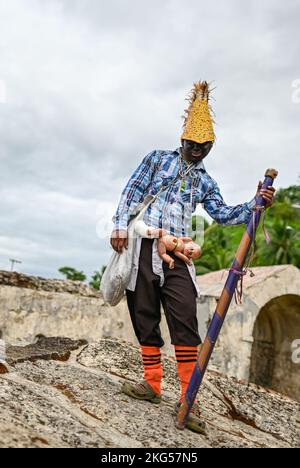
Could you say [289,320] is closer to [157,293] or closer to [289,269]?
[289,269]

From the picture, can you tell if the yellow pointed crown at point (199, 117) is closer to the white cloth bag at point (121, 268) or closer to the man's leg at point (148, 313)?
the white cloth bag at point (121, 268)

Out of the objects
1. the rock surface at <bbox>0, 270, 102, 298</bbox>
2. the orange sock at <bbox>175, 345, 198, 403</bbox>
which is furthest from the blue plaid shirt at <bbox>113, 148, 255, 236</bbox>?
the rock surface at <bbox>0, 270, 102, 298</bbox>

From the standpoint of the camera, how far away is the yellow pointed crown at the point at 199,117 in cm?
343

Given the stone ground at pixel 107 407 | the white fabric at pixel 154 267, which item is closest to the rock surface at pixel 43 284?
the stone ground at pixel 107 407

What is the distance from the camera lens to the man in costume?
3.21m

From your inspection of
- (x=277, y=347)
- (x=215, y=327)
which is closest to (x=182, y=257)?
(x=215, y=327)

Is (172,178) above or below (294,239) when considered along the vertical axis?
below

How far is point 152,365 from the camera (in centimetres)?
343

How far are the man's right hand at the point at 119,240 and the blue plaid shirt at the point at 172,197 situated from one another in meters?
0.05

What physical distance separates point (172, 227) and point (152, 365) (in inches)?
35.5

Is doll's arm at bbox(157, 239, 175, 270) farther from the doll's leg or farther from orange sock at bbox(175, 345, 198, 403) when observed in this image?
orange sock at bbox(175, 345, 198, 403)

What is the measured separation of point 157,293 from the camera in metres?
3.37

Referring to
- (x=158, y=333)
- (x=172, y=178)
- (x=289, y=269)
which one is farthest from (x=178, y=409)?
(x=289, y=269)
